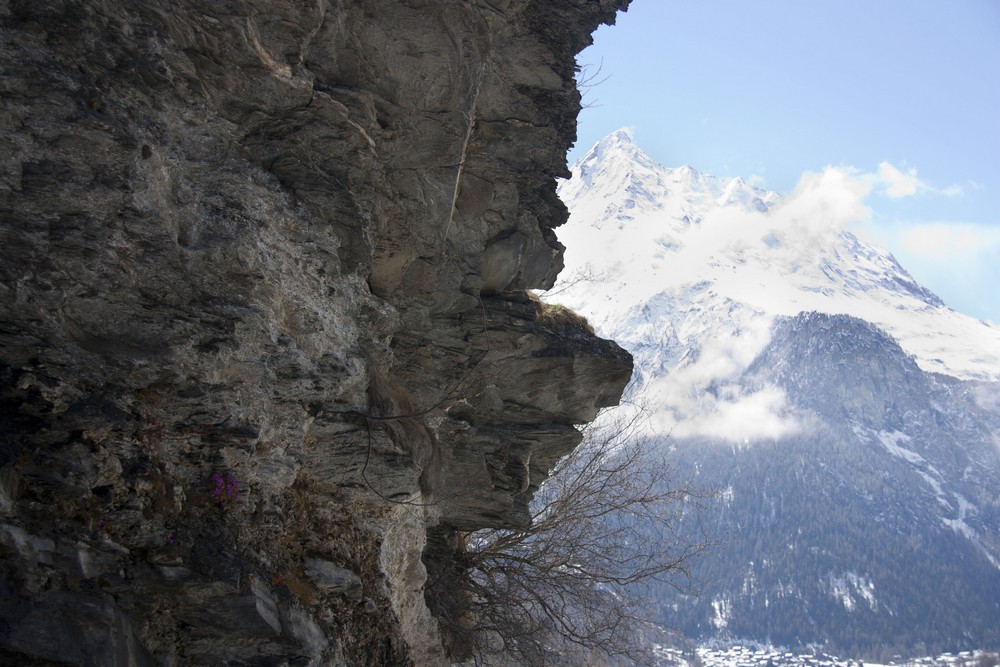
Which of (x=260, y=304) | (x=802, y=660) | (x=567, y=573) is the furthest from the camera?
(x=802, y=660)

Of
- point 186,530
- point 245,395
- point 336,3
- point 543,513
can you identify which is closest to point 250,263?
point 245,395

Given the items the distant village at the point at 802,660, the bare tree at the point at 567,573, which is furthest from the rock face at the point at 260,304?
the distant village at the point at 802,660

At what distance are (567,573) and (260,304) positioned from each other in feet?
32.2

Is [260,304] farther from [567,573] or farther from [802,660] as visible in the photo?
[802,660]

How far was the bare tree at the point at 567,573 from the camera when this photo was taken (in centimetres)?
1338

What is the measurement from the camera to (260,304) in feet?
22.6

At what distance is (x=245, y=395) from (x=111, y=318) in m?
1.15

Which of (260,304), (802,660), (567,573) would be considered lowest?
(802,660)

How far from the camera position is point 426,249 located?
31.7 feet

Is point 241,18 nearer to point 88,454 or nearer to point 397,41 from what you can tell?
point 397,41

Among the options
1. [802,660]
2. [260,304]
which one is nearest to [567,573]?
[260,304]

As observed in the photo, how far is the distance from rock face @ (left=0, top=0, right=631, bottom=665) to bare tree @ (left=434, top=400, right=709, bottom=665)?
3.22 m

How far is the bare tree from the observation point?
43.9 feet

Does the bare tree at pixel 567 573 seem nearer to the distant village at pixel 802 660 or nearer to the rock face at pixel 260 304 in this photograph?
the rock face at pixel 260 304
